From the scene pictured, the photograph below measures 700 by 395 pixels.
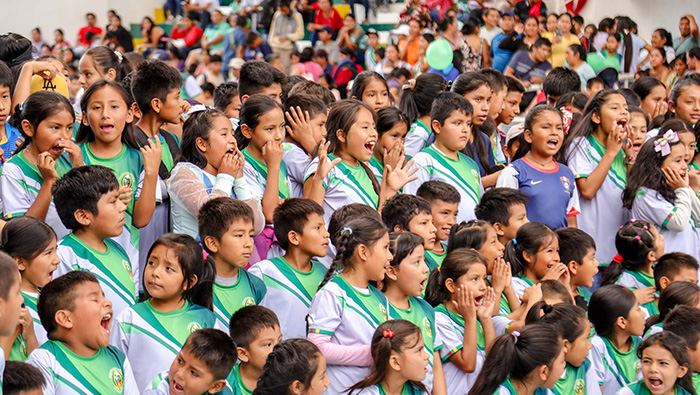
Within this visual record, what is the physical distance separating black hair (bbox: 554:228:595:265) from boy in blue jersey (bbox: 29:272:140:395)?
2531 millimetres

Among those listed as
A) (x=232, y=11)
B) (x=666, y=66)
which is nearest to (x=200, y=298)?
(x=666, y=66)

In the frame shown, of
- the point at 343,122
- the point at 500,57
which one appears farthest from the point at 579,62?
the point at 343,122

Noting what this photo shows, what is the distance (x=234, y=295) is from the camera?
3779 mm

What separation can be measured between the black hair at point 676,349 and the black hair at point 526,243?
0.76 m

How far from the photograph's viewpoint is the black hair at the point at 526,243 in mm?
4543

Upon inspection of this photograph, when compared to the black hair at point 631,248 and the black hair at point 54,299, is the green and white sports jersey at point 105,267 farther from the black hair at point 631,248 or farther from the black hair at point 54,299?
the black hair at point 631,248

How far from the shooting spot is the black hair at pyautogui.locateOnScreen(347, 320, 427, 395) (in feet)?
11.3

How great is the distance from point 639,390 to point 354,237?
1.44 meters

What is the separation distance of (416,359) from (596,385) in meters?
1.08

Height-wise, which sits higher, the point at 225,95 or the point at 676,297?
the point at 225,95

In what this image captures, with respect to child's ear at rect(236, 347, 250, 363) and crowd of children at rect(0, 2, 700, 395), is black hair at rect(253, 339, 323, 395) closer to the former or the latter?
crowd of children at rect(0, 2, 700, 395)

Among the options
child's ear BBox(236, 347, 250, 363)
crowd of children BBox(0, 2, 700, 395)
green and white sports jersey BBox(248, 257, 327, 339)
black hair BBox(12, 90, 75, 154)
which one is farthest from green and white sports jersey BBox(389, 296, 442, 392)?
black hair BBox(12, 90, 75, 154)

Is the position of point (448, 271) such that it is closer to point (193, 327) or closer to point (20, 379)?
point (193, 327)

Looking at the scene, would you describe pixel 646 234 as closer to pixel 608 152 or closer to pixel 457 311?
pixel 608 152
